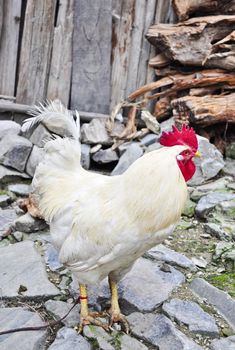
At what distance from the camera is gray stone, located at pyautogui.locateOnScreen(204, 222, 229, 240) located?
14.7 ft

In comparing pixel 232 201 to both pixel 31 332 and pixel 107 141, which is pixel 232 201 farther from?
pixel 31 332

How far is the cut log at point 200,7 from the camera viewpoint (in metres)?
5.94

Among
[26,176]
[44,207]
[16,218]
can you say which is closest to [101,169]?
[26,176]

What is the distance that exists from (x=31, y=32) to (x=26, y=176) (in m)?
1.85

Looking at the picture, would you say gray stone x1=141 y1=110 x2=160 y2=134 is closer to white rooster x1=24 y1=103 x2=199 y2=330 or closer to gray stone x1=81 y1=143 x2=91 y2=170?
gray stone x1=81 y1=143 x2=91 y2=170

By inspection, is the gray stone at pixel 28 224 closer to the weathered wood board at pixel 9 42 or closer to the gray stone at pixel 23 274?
the gray stone at pixel 23 274

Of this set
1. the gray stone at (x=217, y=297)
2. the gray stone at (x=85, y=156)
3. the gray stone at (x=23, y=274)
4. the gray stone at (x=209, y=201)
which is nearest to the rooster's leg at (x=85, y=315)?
the gray stone at (x=23, y=274)

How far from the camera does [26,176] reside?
5668mm

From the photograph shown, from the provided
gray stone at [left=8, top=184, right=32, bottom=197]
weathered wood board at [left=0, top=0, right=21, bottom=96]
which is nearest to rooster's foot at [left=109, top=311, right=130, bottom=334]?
gray stone at [left=8, top=184, right=32, bottom=197]

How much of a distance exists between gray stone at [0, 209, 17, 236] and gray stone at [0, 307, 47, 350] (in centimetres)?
132

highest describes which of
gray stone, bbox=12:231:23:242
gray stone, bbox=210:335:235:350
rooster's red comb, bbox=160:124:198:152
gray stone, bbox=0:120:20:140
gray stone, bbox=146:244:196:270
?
rooster's red comb, bbox=160:124:198:152

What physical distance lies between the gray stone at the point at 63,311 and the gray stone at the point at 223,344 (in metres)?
0.90

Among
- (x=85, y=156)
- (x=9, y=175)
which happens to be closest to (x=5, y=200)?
(x=9, y=175)

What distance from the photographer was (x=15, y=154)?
5672 mm
